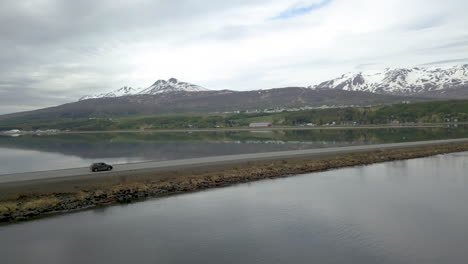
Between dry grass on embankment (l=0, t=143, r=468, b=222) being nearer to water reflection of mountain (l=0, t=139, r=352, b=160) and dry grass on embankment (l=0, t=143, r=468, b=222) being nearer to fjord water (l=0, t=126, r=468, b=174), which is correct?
fjord water (l=0, t=126, r=468, b=174)

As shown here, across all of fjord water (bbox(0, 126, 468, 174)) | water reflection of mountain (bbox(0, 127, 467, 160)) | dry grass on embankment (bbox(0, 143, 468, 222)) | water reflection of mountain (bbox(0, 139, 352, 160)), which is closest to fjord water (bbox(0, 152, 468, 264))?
dry grass on embankment (bbox(0, 143, 468, 222))

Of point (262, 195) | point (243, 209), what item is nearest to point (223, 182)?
point (262, 195)

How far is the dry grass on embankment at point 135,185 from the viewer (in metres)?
36.7

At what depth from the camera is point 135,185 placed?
4484cm

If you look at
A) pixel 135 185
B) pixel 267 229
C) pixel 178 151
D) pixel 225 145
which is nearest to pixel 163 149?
pixel 178 151

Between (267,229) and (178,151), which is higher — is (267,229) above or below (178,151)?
below

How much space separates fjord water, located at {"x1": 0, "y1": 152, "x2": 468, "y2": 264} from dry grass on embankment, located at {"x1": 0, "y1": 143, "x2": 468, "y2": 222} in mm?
2523

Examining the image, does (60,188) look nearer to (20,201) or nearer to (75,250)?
(20,201)

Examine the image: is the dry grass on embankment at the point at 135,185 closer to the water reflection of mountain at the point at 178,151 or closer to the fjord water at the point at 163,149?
the fjord water at the point at 163,149

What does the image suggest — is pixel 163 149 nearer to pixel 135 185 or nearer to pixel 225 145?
pixel 225 145

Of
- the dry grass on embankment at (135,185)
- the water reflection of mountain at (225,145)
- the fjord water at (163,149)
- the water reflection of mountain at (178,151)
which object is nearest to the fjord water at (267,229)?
the dry grass on embankment at (135,185)

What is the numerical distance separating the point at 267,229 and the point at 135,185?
20.8m

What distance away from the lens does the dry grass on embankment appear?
36719 mm

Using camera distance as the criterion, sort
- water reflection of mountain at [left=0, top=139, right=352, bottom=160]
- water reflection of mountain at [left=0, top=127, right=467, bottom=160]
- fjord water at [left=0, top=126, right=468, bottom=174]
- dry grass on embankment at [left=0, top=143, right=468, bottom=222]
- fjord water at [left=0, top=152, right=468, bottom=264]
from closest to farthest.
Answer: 1. fjord water at [left=0, top=152, right=468, bottom=264]
2. dry grass on embankment at [left=0, top=143, right=468, bottom=222]
3. fjord water at [left=0, top=126, right=468, bottom=174]
4. water reflection of mountain at [left=0, top=139, right=352, bottom=160]
5. water reflection of mountain at [left=0, top=127, right=467, bottom=160]
